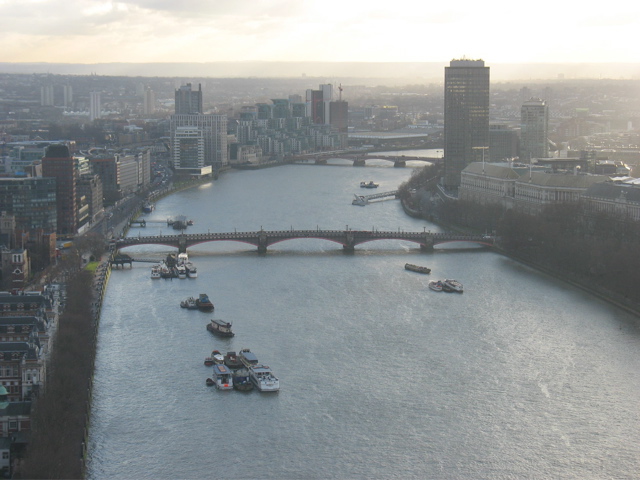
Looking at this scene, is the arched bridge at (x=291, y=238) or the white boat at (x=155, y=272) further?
the arched bridge at (x=291, y=238)

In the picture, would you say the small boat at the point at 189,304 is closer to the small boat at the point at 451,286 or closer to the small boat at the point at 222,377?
the small boat at the point at 222,377

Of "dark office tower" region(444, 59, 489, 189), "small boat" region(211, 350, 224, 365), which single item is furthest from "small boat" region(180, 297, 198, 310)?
"dark office tower" region(444, 59, 489, 189)

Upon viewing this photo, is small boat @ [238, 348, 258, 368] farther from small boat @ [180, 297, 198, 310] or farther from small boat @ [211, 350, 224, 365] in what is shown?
small boat @ [180, 297, 198, 310]

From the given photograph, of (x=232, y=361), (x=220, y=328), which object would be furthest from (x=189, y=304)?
→ (x=232, y=361)

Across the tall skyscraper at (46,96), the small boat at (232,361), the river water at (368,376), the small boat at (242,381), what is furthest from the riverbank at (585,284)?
the tall skyscraper at (46,96)

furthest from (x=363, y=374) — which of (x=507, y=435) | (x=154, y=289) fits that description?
(x=154, y=289)
